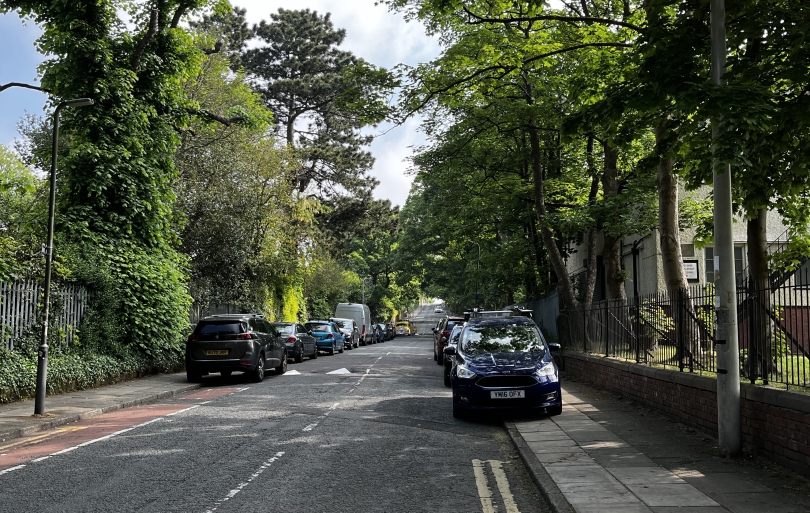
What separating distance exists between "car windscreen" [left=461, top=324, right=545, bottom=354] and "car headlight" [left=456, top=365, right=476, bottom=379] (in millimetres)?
739

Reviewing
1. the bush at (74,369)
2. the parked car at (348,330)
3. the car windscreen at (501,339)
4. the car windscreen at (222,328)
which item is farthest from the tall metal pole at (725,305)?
the parked car at (348,330)

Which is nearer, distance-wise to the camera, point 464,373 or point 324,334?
point 464,373

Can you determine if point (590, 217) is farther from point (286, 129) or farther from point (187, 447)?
point (286, 129)

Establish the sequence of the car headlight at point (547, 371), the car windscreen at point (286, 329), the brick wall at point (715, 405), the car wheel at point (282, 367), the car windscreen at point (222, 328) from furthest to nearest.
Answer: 1. the car windscreen at point (286, 329)
2. the car wheel at point (282, 367)
3. the car windscreen at point (222, 328)
4. the car headlight at point (547, 371)
5. the brick wall at point (715, 405)

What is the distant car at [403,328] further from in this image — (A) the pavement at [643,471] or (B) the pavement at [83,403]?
(A) the pavement at [643,471]

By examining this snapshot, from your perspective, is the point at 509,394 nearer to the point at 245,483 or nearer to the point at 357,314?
the point at 245,483

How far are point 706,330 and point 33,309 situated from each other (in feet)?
41.6

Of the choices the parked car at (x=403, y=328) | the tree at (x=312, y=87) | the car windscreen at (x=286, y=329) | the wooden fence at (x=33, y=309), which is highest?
the tree at (x=312, y=87)

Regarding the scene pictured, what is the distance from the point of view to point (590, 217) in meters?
19.1

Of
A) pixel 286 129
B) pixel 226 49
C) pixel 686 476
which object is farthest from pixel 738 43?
pixel 286 129

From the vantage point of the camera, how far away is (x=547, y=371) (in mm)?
11617

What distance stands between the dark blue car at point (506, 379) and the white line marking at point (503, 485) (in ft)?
9.79

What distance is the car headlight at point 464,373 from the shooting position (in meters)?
11.6

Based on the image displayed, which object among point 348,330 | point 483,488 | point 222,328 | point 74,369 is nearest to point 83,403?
point 74,369
